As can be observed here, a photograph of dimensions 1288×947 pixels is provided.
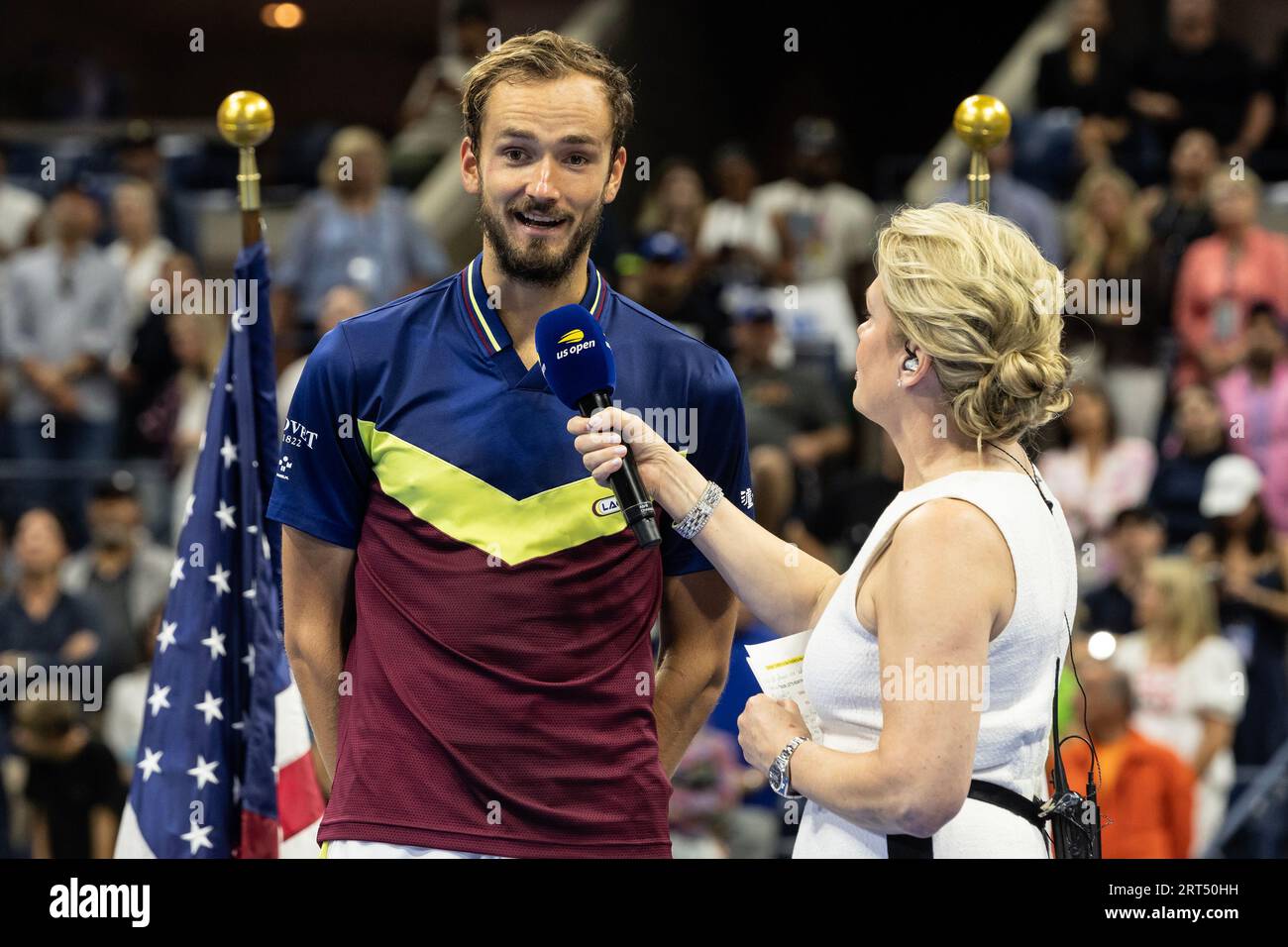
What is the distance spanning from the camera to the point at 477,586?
3021 millimetres

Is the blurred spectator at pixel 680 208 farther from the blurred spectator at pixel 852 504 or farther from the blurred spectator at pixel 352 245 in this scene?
the blurred spectator at pixel 852 504

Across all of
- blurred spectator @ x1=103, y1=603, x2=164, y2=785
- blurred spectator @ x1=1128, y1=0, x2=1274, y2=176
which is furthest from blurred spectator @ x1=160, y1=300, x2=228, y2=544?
blurred spectator @ x1=1128, y1=0, x2=1274, y2=176

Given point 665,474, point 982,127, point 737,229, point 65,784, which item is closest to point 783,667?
point 665,474

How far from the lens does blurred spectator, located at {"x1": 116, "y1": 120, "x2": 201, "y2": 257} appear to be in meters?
8.91

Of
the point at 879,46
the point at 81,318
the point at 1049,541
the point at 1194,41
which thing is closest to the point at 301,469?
the point at 1049,541

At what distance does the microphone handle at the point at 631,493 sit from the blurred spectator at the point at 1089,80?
651cm

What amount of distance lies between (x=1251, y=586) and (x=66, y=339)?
5141mm

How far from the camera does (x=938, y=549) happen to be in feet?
8.74

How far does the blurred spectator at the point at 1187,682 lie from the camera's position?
662 cm

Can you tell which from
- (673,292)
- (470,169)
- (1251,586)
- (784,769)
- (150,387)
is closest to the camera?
(784,769)

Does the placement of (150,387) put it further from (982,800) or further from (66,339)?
(982,800)

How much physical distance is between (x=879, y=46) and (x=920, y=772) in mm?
9714

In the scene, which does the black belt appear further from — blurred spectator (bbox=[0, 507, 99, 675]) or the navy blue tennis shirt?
blurred spectator (bbox=[0, 507, 99, 675])
